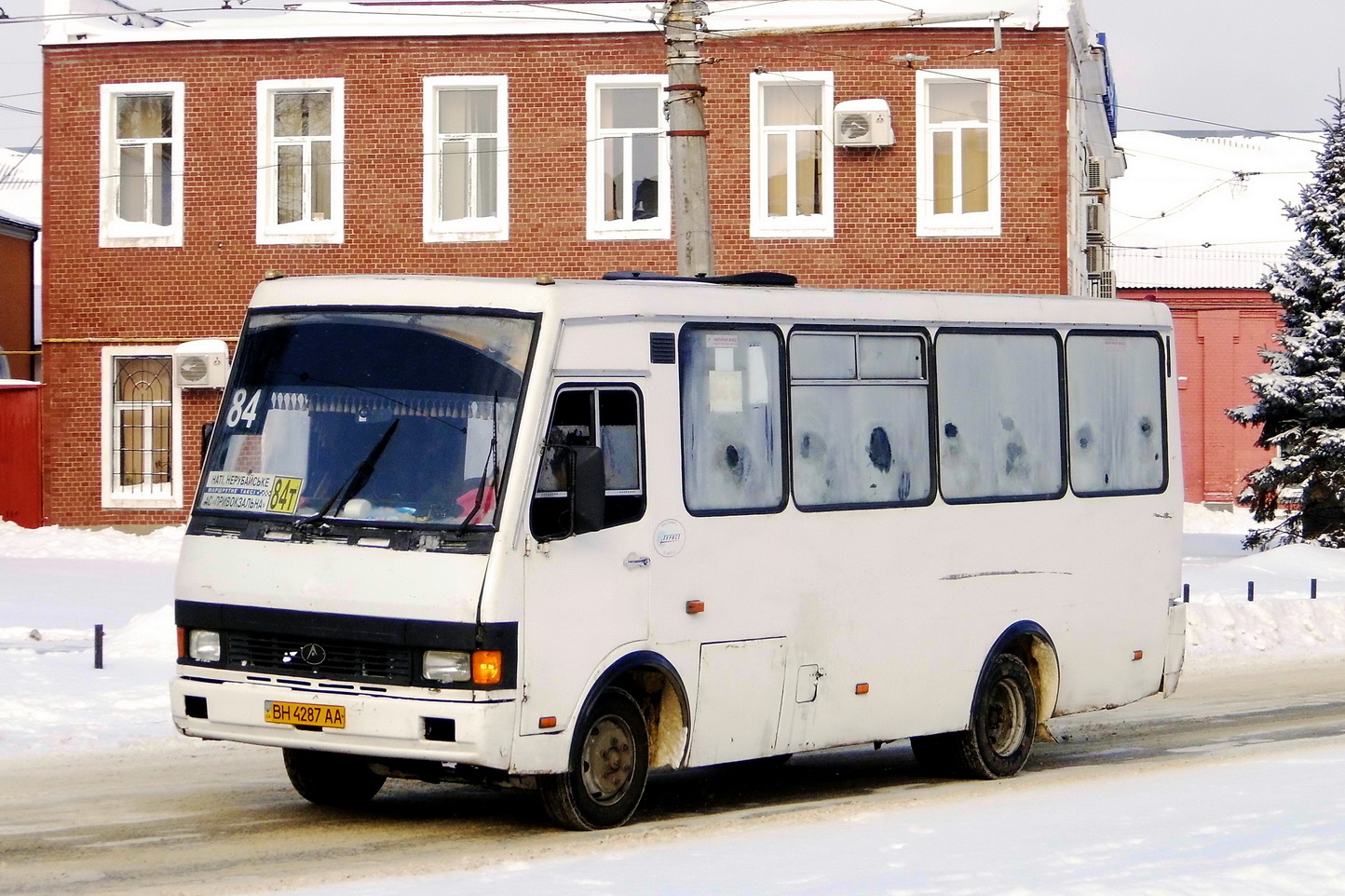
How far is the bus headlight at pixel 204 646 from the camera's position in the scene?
382 inches

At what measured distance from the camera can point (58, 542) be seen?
31500mm

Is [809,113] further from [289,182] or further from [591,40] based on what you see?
[289,182]

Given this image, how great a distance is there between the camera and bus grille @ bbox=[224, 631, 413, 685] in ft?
30.3

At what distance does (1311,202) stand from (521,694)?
29.1 meters

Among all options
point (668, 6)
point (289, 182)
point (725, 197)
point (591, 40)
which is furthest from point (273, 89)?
point (668, 6)

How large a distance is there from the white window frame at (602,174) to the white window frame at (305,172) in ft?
12.6

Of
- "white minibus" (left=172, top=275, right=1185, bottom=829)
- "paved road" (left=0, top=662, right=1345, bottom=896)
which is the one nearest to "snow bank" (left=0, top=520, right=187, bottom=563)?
"paved road" (left=0, top=662, right=1345, bottom=896)

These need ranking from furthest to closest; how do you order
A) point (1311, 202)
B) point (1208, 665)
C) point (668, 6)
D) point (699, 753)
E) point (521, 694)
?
point (1311, 202)
point (1208, 665)
point (668, 6)
point (699, 753)
point (521, 694)

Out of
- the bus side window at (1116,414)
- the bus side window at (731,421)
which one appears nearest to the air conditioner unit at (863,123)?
the bus side window at (1116,414)

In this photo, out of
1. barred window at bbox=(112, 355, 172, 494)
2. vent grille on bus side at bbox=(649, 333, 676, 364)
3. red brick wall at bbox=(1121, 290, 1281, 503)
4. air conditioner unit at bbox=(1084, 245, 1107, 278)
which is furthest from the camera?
red brick wall at bbox=(1121, 290, 1281, 503)

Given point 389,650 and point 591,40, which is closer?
point 389,650

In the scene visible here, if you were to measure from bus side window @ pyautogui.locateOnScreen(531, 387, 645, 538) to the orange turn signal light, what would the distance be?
0.62 meters

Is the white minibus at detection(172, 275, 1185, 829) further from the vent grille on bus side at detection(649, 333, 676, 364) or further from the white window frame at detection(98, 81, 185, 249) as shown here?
the white window frame at detection(98, 81, 185, 249)

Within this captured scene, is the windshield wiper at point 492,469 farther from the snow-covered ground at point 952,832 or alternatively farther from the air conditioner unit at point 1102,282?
the air conditioner unit at point 1102,282
